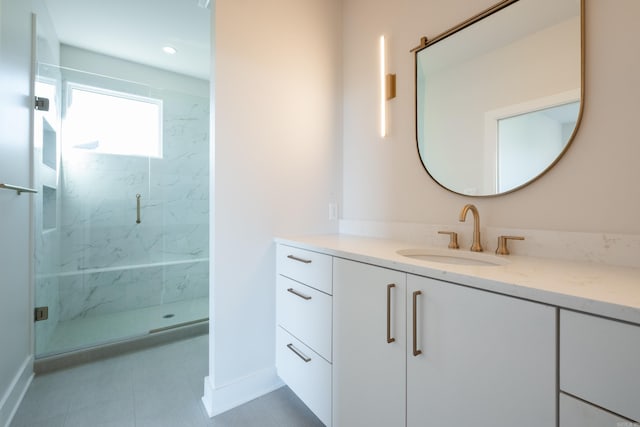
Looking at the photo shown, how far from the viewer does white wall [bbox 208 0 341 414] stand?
4.82 ft

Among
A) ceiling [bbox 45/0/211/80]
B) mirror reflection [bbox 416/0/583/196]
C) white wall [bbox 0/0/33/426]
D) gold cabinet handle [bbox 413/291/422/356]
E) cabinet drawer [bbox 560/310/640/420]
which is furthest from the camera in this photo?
ceiling [bbox 45/0/211/80]

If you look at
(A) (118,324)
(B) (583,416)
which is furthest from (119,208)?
(B) (583,416)

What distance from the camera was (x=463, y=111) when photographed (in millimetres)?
1322

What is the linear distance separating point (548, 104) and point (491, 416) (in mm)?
1091

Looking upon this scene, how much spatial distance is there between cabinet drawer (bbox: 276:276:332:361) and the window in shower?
7.70 feet

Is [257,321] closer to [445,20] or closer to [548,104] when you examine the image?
[548,104]

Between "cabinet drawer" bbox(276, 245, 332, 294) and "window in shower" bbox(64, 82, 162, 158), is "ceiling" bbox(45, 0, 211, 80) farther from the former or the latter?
"cabinet drawer" bbox(276, 245, 332, 294)

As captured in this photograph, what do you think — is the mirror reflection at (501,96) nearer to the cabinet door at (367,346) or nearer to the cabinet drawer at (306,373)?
the cabinet door at (367,346)

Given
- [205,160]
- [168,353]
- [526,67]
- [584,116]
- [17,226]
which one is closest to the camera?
[584,116]

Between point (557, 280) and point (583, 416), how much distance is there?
28cm

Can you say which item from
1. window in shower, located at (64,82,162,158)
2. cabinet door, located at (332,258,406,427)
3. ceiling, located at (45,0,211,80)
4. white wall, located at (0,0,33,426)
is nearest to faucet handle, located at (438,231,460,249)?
cabinet door, located at (332,258,406,427)

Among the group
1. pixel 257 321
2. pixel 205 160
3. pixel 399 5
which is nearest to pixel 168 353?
A: pixel 257 321

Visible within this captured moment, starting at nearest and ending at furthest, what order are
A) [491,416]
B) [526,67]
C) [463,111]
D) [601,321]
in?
[601,321]
[491,416]
[526,67]
[463,111]

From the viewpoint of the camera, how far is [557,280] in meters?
0.68
